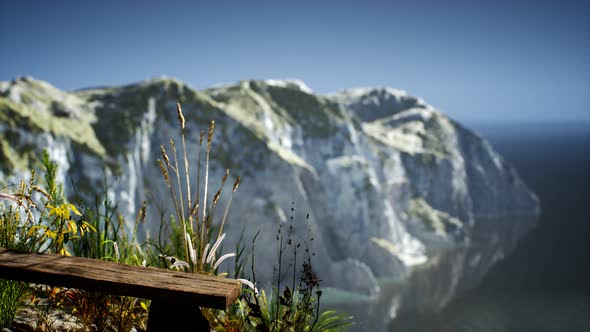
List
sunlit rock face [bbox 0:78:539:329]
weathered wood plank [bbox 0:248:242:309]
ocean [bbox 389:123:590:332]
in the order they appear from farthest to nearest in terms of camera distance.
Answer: ocean [bbox 389:123:590:332], sunlit rock face [bbox 0:78:539:329], weathered wood plank [bbox 0:248:242:309]

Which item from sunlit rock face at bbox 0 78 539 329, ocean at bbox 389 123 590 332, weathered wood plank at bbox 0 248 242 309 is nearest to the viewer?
weathered wood plank at bbox 0 248 242 309

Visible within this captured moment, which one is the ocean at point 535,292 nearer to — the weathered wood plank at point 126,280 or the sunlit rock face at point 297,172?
the sunlit rock face at point 297,172

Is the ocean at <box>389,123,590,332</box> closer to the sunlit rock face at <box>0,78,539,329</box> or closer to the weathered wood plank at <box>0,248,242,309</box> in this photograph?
the sunlit rock face at <box>0,78,539,329</box>

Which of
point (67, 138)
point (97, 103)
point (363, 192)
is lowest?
point (363, 192)

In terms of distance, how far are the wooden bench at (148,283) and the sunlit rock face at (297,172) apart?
765 inches

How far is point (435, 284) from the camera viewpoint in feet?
219

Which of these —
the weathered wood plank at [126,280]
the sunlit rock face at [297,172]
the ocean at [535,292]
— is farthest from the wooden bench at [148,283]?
the ocean at [535,292]

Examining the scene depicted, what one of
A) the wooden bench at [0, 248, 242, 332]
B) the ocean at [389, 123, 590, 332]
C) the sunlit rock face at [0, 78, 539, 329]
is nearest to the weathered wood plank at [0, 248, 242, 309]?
the wooden bench at [0, 248, 242, 332]

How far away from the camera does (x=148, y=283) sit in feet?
9.84

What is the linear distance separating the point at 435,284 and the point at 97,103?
52.9m

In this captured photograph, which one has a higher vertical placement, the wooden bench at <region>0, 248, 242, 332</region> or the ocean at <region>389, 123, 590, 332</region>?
the wooden bench at <region>0, 248, 242, 332</region>

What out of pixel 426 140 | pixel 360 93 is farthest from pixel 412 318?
pixel 360 93

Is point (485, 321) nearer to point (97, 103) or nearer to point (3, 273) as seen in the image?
point (97, 103)

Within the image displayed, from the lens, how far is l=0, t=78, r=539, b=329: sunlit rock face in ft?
131
